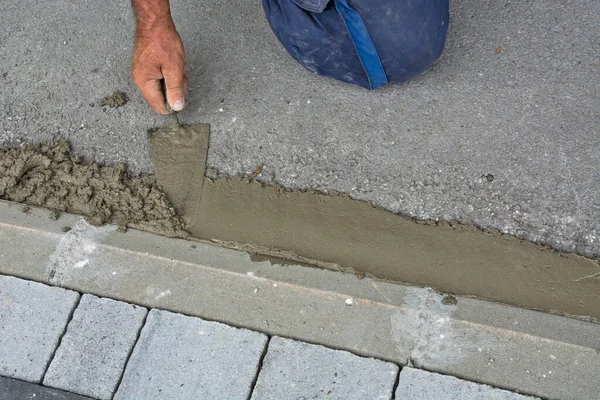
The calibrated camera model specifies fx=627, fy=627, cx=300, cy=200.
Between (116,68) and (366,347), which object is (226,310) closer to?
(366,347)

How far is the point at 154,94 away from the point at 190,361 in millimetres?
1136

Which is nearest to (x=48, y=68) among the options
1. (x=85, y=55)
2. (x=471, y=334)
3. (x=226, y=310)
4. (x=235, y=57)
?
(x=85, y=55)

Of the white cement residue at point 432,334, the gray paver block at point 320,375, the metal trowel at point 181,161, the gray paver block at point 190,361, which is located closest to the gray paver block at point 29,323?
the gray paver block at point 190,361

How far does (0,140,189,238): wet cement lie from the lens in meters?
2.63

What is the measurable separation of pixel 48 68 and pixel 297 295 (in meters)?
1.73

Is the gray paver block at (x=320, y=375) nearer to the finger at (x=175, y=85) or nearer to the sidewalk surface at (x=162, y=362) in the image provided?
the sidewalk surface at (x=162, y=362)

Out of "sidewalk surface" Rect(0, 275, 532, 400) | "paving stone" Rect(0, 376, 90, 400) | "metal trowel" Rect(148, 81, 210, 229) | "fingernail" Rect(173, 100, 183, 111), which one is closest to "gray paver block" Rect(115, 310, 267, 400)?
"sidewalk surface" Rect(0, 275, 532, 400)

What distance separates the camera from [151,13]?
2.62 m

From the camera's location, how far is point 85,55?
10.2ft

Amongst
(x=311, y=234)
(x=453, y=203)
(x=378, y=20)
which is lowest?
(x=311, y=234)

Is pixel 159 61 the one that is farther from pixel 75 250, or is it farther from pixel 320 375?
pixel 320 375

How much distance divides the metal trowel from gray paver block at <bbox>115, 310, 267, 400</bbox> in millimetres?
450

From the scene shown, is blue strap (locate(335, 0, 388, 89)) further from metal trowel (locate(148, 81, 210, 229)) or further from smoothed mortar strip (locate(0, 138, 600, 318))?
metal trowel (locate(148, 81, 210, 229))

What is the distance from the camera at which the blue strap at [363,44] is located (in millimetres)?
2682
